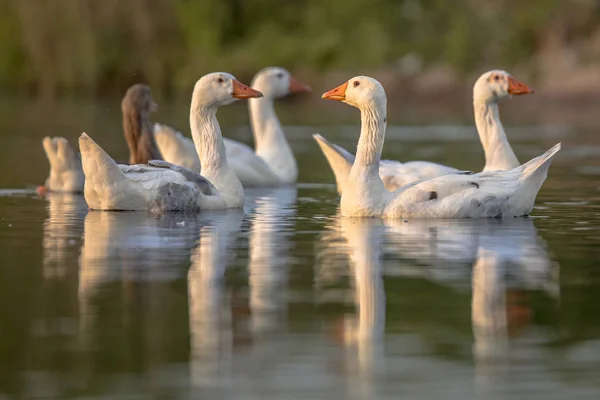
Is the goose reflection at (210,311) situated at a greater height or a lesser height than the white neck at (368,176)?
lesser

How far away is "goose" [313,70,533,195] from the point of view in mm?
15133

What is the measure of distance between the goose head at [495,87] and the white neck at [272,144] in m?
3.78

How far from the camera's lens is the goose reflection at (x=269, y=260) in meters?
8.17

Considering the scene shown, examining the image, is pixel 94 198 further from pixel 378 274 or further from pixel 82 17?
pixel 82 17

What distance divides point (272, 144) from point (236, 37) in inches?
1720

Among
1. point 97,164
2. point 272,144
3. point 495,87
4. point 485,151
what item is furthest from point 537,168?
point 272,144

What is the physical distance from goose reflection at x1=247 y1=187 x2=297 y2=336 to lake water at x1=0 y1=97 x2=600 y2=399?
0.07ft

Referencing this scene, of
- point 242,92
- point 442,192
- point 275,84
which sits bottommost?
point 442,192

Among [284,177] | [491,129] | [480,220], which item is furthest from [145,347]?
[284,177]

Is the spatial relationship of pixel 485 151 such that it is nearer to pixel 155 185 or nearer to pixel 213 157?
pixel 213 157

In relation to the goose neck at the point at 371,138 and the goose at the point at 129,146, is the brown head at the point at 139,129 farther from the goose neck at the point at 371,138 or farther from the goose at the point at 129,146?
the goose neck at the point at 371,138

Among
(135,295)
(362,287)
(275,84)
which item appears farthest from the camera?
(275,84)

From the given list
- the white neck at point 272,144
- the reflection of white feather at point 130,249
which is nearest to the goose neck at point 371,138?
the reflection of white feather at point 130,249

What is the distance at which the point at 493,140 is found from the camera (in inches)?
625
